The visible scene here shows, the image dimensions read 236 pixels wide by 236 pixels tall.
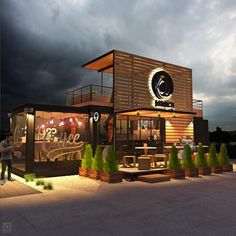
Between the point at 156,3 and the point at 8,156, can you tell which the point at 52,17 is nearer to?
the point at 156,3

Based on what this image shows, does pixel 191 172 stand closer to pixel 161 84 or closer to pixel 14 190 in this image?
pixel 14 190

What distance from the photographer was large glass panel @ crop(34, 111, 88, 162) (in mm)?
10984

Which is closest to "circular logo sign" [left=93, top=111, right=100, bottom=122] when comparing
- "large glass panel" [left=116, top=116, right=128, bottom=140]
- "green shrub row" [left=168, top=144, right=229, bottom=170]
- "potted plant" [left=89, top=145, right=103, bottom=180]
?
"large glass panel" [left=116, top=116, right=128, bottom=140]

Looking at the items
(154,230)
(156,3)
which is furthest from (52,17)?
(154,230)

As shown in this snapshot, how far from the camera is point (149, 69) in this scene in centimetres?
1594

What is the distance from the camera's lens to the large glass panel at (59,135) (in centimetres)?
1098

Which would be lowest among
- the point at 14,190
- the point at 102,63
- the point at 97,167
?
the point at 14,190

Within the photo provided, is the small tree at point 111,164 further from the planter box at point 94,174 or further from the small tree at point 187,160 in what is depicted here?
the small tree at point 187,160

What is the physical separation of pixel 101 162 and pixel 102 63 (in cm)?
840

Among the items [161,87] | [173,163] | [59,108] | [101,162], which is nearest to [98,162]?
[101,162]

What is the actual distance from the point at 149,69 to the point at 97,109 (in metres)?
5.06

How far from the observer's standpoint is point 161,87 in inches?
651

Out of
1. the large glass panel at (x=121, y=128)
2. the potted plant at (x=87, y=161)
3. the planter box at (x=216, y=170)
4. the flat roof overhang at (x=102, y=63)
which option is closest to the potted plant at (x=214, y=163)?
the planter box at (x=216, y=170)

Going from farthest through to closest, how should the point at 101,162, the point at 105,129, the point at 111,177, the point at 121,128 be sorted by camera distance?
the point at 121,128, the point at 105,129, the point at 101,162, the point at 111,177
